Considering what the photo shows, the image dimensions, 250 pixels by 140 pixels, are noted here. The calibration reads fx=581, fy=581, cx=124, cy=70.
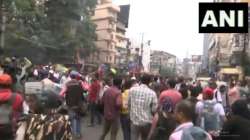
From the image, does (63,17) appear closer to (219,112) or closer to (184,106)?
(219,112)

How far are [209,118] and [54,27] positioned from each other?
4648 centimetres

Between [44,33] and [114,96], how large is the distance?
40888 millimetres

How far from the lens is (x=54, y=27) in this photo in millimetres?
56031

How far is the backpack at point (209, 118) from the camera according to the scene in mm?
10547

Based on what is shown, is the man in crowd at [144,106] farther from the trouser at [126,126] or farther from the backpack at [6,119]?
the backpack at [6,119]

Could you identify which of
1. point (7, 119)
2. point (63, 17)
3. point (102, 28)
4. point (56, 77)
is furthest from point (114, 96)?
point (102, 28)

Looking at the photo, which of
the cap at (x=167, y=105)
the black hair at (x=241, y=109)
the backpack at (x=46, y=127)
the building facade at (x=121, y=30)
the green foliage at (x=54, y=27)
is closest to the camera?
the backpack at (x=46, y=127)

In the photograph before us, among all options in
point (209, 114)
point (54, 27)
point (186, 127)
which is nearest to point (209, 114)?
point (209, 114)

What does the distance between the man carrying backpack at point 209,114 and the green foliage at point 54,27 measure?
3286 cm

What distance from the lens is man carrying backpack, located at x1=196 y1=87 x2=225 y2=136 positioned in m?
10.6

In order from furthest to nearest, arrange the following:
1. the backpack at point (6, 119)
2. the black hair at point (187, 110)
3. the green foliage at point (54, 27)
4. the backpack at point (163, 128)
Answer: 1. the green foliage at point (54, 27)
2. the backpack at point (163, 128)
3. the backpack at point (6, 119)
4. the black hair at point (187, 110)

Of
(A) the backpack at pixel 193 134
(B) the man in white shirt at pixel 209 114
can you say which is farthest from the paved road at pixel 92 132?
(A) the backpack at pixel 193 134

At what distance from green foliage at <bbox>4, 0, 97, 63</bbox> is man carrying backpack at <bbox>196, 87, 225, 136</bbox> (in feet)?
108

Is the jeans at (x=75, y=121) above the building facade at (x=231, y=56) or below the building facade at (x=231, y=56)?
below
